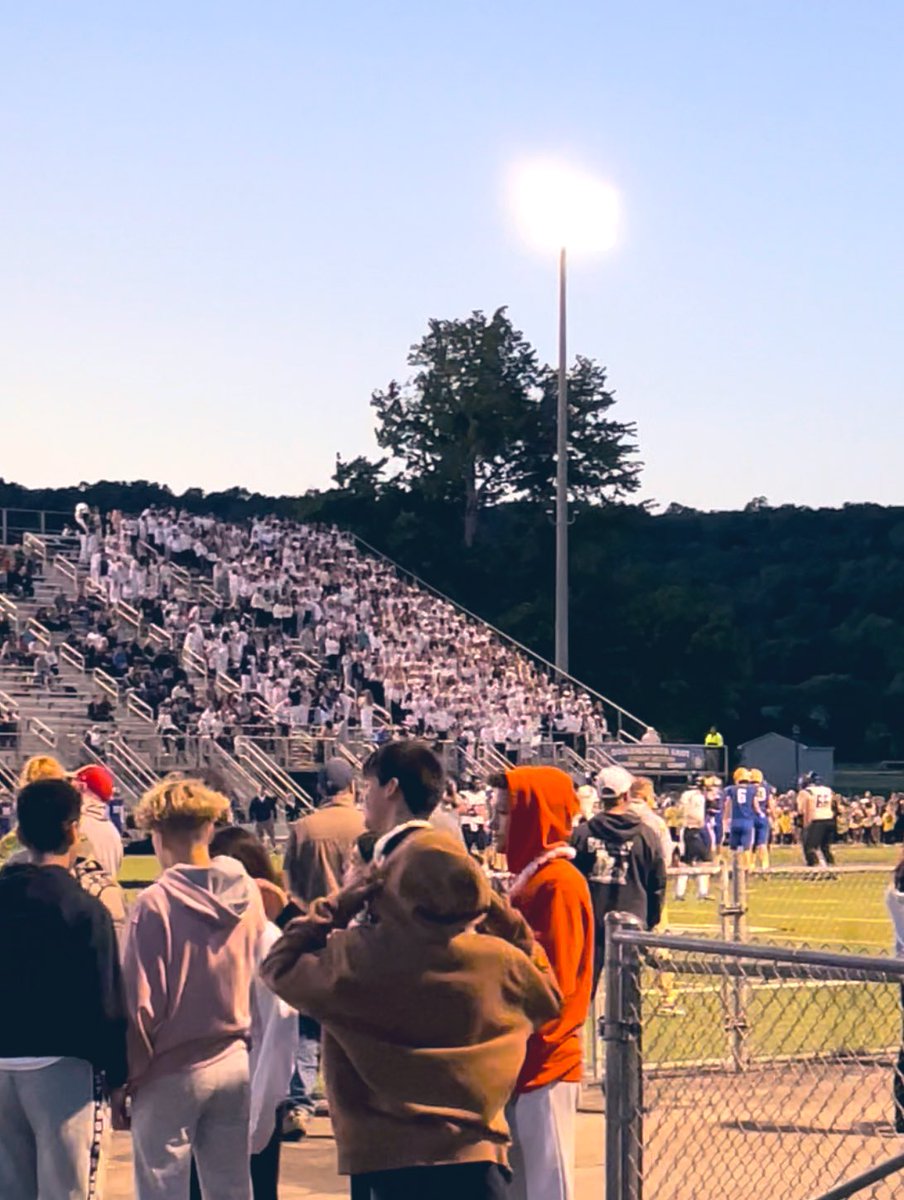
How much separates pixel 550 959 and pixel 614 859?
5.51m

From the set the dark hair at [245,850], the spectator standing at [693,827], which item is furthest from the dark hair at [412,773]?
the spectator standing at [693,827]

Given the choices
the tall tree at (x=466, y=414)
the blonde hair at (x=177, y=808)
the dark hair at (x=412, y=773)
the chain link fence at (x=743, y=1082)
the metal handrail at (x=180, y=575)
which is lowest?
the chain link fence at (x=743, y=1082)

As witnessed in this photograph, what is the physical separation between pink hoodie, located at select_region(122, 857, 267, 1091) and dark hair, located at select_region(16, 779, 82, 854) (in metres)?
0.32

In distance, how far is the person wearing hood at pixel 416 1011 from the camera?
4.73m

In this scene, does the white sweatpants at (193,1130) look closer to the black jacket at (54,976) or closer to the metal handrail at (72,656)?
the black jacket at (54,976)

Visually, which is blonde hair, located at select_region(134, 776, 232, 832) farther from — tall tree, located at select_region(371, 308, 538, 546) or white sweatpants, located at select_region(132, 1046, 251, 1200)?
tall tree, located at select_region(371, 308, 538, 546)

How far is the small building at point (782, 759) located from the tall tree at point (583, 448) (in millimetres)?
12136

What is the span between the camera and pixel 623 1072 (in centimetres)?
602

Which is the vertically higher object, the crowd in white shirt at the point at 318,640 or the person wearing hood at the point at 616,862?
the crowd in white shirt at the point at 318,640

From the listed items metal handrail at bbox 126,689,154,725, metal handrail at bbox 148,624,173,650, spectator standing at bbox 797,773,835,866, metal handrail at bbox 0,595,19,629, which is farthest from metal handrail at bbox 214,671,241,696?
spectator standing at bbox 797,773,835,866

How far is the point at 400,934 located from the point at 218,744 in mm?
34812

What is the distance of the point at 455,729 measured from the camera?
44844 mm

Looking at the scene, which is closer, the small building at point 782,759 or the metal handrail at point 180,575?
the metal handrail at point 180,575

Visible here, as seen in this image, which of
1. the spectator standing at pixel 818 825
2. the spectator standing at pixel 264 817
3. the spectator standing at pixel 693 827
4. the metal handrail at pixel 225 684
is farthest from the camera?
the metal handrail at pixel 225 684
